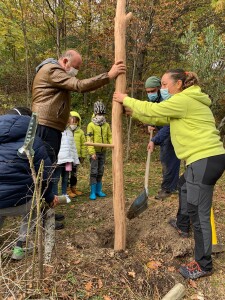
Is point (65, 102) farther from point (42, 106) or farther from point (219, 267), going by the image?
point (219, 267)

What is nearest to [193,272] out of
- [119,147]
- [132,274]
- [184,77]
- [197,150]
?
[132,274]

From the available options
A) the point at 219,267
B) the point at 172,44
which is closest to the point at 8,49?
the point at 172,44

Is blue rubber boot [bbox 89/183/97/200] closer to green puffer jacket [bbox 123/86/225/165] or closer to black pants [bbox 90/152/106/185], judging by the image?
black pants [bbox 90/152/106/185]

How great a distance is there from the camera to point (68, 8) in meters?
10.4

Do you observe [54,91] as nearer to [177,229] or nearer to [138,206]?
[138,206]

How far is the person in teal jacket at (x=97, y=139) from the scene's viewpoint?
5766 millimetres

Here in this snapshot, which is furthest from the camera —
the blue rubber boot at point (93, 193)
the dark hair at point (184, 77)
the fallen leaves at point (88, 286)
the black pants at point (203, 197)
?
the blue rubber boot at point (93, 193)

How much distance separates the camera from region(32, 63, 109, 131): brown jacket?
3504mm

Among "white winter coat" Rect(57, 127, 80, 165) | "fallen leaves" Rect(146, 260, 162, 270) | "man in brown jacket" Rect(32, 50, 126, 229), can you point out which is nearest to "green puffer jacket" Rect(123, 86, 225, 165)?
"man in brown jacket" Rect(32, 50, 126, 229)

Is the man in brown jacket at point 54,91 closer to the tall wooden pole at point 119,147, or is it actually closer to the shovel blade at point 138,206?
the tall wooden pole at point 119,147

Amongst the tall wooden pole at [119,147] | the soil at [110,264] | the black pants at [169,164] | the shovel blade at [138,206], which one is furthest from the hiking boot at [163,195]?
the tall wooden pole at [119,147]

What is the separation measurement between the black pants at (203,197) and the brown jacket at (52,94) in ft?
5.53

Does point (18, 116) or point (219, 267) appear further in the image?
point (219, 267)

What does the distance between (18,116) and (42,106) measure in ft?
3.05
